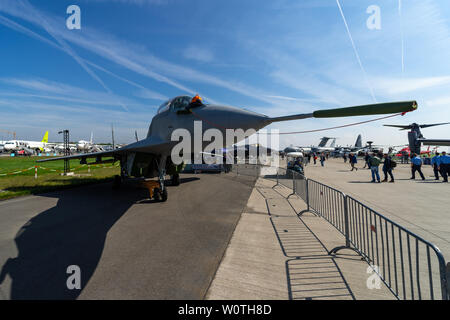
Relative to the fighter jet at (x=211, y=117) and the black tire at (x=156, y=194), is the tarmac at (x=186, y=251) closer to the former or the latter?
the black tire at (x=156, y=194)

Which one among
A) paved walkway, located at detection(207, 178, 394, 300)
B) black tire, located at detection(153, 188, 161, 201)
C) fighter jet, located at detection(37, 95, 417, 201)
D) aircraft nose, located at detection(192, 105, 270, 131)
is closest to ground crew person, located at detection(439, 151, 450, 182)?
paved walkway, located at detection(207, 178, 394, 300)

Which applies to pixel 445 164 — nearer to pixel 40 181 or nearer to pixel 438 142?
pixel 438 142

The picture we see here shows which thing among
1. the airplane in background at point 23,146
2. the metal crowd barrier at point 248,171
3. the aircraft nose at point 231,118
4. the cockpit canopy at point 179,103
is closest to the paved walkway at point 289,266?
the aircraft nose at point 231,118

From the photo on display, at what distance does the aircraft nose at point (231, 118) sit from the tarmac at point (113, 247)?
2382 millimetres

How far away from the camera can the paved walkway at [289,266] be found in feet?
7.63

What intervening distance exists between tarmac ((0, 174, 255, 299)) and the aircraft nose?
2.38 m

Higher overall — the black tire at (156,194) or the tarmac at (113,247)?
the black tire at (156,194)

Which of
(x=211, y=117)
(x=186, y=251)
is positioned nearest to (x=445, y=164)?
(x=211, y=117)

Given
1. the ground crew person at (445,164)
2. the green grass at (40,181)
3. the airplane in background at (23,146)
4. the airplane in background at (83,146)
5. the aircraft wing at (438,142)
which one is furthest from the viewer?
the airplane in background at (23,146)

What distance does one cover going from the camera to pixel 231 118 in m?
3.77

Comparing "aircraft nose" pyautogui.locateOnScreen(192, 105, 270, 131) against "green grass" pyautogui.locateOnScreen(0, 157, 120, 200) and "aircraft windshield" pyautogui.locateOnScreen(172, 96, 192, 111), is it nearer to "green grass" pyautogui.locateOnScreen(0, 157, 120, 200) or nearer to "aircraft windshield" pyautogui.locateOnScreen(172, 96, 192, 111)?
"aircraft windshield" pyautogui.locateOnScreen(172, 96, 192, 111)

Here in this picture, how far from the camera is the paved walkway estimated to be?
Result: 91.6 inches
